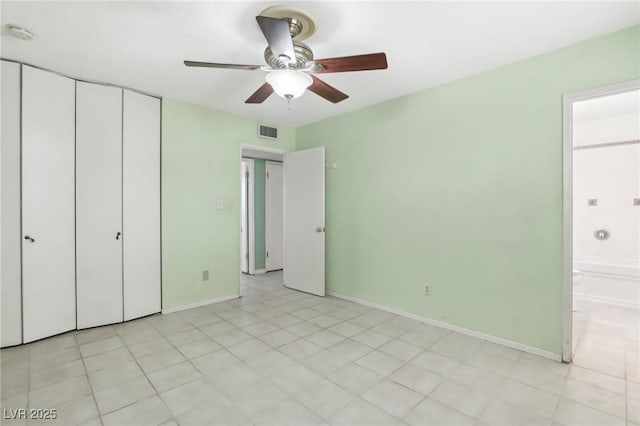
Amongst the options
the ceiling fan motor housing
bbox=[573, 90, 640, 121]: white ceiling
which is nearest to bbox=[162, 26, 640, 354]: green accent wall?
bbox=[573, 90, 640, 121]: white ceiling

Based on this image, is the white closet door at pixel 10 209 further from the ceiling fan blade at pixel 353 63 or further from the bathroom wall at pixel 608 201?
the bathroom wall at pixel 608 201

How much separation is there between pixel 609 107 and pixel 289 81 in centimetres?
414

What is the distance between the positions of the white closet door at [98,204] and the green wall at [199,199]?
1.52 feet

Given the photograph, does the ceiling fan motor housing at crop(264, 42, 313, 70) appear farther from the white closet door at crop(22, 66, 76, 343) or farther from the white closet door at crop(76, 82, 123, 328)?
the white closet door at crop(22, 66, 76, 343)

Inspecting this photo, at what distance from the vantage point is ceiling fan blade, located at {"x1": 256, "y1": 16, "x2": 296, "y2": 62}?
1504mm

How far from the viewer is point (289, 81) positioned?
78.3 inches

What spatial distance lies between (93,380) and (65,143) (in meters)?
2.13

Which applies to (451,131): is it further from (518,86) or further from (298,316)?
(298,316)

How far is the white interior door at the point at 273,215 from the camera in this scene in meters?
5.82

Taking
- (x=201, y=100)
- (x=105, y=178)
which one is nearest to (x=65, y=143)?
(x=105, y=178)

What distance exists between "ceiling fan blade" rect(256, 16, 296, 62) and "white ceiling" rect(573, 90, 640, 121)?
3528 millimetres

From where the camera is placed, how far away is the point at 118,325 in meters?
3.13

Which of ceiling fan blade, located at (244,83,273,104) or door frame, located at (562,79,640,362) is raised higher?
ceiling fan blade, located at (244,83,273,104)

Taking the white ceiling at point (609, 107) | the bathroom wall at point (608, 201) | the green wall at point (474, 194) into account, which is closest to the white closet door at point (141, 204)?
the green wall at point (474, 194)
